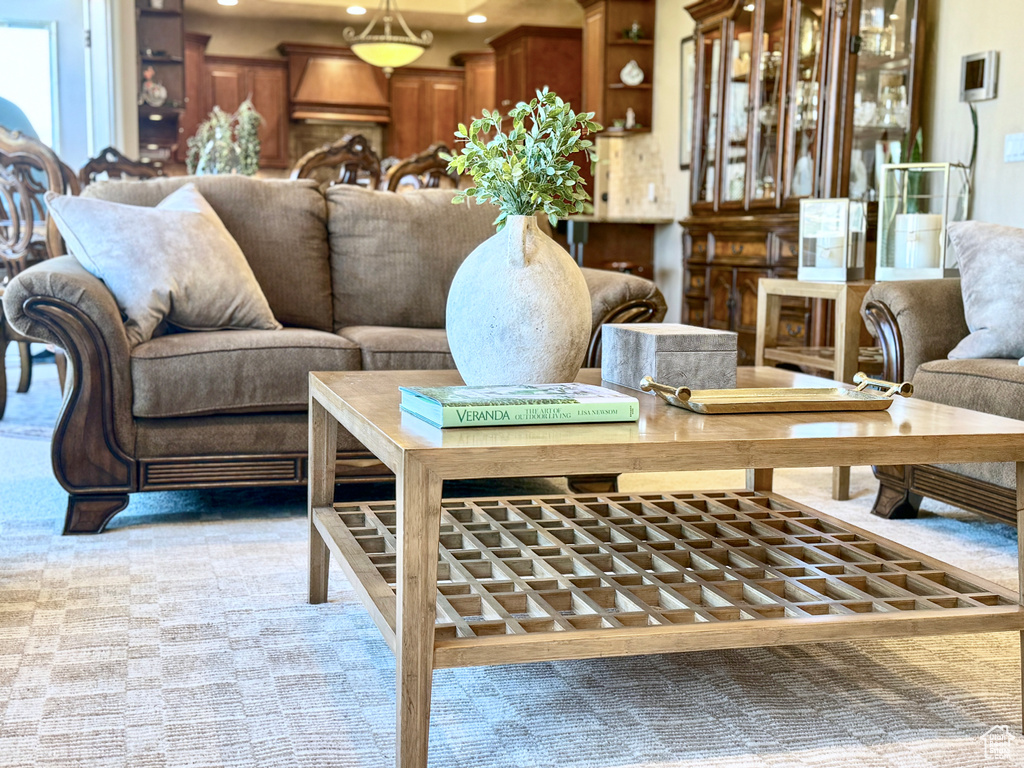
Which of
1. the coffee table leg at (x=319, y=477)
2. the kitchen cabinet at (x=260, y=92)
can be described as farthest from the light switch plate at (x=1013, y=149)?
the kitchen cabinet at (x=260, y=92)

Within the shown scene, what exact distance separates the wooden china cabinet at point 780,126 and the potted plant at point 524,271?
3.04 metres

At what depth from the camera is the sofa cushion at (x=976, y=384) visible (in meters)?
2.53

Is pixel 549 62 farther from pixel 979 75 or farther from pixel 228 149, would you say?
pixel 979 75

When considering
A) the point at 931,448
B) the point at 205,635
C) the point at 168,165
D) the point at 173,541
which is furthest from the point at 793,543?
the point at 168,165

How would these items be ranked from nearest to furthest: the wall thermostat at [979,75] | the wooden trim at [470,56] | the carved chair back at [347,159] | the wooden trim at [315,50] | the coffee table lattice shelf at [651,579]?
1. the coffee table lattice shelf at [651,579]
2. the wall thermostat at [979,75]
3. the carved chair back at [347,159]
4. the wooden trim at [315,50]
5. the wooden trim at [470,56]

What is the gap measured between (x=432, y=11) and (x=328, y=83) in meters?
1.43

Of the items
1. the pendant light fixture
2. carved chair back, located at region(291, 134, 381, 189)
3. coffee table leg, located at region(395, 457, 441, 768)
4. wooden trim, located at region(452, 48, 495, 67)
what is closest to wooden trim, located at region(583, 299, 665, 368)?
coffee table leg, located at region(395, 457, 441, 768)

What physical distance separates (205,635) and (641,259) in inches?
221

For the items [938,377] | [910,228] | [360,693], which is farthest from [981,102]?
[360,693]

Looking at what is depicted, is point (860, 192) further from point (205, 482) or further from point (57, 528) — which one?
point (57, 528)

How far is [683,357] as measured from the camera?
1.80 metres

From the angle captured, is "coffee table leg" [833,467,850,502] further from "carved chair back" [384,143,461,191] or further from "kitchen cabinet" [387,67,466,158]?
"kitchen cabinet" [387,67,466,158]

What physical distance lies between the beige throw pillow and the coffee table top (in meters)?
1.35

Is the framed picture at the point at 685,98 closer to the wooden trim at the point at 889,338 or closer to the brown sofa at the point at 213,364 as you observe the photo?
the brown sofa at the point at 213,364
